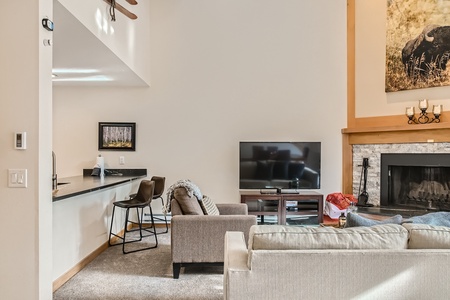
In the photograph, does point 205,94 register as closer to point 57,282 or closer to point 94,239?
point 94,239

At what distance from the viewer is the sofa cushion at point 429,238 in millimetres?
1619

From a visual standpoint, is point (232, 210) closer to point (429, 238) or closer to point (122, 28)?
point (429, 238)

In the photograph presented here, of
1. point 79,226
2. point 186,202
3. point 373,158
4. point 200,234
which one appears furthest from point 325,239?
point 373,158

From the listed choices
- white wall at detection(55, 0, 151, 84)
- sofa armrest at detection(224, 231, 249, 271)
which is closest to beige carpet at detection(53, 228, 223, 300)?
sofa armrest at detection(224, 231, 249, 271)

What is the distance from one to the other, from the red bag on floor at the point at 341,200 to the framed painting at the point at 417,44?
5.99 ft

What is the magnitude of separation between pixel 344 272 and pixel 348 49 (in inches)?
179

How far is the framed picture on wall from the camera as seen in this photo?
5023mm

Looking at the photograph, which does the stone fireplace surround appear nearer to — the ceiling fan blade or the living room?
the living room

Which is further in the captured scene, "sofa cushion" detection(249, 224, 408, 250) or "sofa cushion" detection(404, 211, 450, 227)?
"sofa cushion" detection(404, 211, 450, 227)

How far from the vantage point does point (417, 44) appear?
4559 mm

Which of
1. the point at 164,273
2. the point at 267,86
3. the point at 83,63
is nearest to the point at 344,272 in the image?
the point at 164,273
